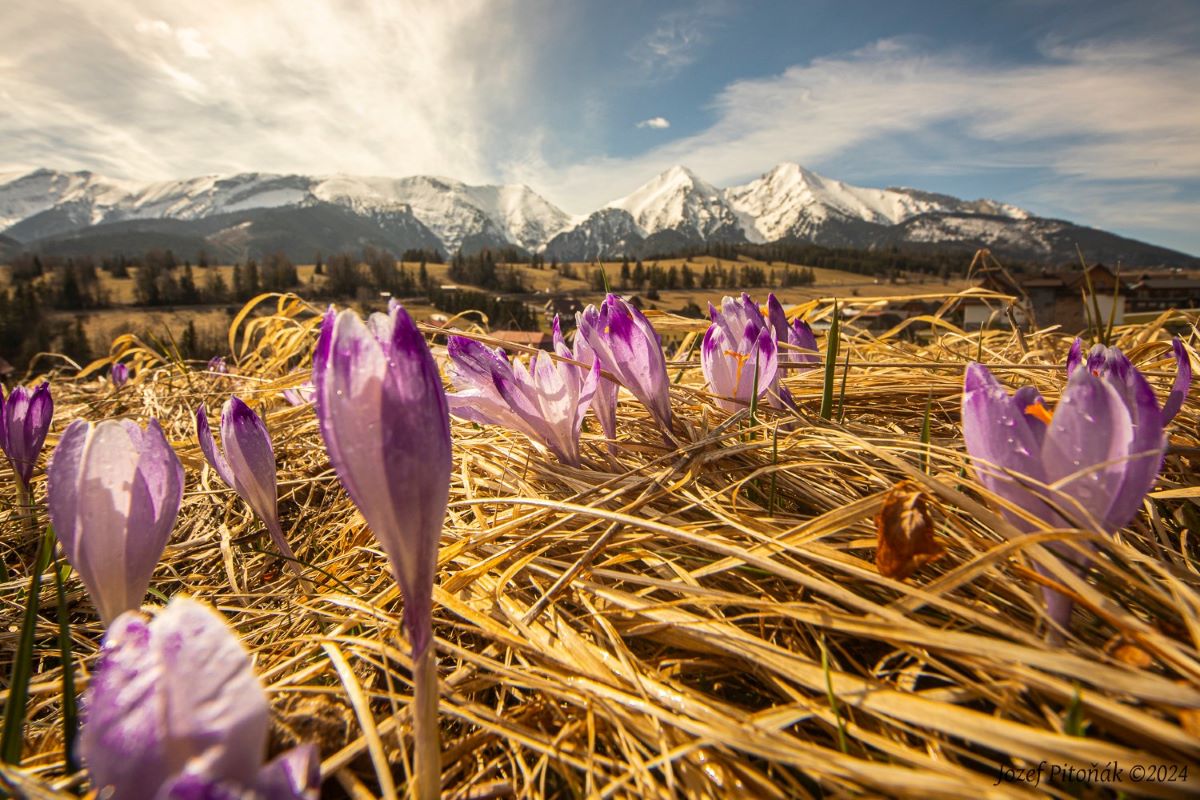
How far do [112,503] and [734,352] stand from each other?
1.35 meters

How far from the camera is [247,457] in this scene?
1246mm

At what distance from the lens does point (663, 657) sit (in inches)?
38.0

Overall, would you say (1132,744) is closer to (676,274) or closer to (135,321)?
(135,321)

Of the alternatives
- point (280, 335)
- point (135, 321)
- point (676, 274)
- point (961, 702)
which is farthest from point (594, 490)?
point (676, 274)

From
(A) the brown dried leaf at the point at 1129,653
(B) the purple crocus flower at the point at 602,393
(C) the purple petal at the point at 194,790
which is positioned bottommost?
(A) the brown dried leaf at the point at 1129,653

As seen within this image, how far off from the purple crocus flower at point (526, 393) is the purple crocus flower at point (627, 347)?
79mm

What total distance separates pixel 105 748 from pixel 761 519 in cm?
103

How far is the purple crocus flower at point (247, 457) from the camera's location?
4.02ft

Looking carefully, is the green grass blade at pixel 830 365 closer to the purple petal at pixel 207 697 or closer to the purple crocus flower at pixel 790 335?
the purple crocus flower at pixel 790 335

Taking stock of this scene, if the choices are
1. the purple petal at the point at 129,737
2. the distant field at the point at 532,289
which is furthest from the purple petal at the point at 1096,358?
the distant field at the point at 532,289

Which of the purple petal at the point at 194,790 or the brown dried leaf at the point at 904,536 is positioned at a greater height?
the brown dried leaf at the point at 904,536

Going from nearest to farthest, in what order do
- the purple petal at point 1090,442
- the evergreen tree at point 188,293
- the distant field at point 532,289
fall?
the purple petal at point 1090,442, the distant field at point 532,289, the evergreen tree at point 188,293

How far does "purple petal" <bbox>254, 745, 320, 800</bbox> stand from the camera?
1.63 ft

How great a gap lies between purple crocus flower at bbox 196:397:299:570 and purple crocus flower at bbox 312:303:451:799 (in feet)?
2.08
